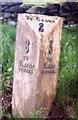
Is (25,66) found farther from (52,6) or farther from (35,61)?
(52,6)

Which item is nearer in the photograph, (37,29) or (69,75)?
(37,29)

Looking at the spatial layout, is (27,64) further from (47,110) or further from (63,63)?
(63,63)

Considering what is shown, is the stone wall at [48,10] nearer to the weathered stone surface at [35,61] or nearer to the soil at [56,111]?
the weathered stone surface at [35,61]

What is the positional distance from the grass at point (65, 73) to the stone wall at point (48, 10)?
280 millimetres

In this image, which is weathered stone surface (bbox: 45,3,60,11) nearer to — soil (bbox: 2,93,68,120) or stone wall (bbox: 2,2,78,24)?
stone wall (bbox: 2,2,78,24)

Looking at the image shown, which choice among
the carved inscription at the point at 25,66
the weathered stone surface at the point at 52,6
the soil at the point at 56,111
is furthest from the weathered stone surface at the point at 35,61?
the weathered stone surface at the point at 52,6

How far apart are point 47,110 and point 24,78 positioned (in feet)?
1.72

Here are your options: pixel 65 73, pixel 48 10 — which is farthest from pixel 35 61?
pixel 48 10

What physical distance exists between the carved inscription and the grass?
50 centimetres

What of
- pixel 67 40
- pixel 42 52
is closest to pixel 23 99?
pixel 42 52

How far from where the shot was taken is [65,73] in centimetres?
254

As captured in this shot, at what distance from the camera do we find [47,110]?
2.26 m

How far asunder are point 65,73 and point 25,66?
703 mm

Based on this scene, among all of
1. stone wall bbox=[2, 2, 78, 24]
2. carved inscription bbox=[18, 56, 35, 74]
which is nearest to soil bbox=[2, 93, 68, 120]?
carved inscription bbox=[18, 56, 35, 74]
